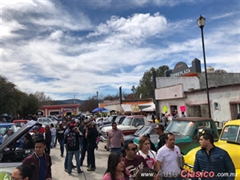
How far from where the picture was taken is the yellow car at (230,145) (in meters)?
4.17

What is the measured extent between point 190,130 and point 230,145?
252 cm

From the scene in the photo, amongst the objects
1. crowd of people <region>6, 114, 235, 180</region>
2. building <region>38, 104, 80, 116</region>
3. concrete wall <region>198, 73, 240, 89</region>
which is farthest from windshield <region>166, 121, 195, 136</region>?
building <region>38, 104, 80, 116</region>

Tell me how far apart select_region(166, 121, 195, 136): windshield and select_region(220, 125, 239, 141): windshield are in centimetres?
178

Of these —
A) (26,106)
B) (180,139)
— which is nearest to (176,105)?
(180,139)

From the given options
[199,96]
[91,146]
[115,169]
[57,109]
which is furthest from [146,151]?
[57,109]

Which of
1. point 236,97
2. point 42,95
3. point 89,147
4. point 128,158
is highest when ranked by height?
point 42,95

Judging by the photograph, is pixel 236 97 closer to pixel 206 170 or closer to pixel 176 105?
pixel 176 105

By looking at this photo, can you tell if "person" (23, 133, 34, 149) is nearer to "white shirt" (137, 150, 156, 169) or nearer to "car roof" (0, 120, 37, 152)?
"car roof" (0, 120, 37, 152)

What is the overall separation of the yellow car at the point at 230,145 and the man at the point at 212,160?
107 cm

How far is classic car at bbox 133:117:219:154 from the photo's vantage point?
6.83m

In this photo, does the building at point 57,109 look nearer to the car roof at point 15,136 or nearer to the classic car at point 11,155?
the classic car at point 11,155

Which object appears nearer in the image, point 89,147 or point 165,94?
point 89,147

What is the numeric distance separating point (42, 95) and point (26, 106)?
44245mm

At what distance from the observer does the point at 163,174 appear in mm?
3807
